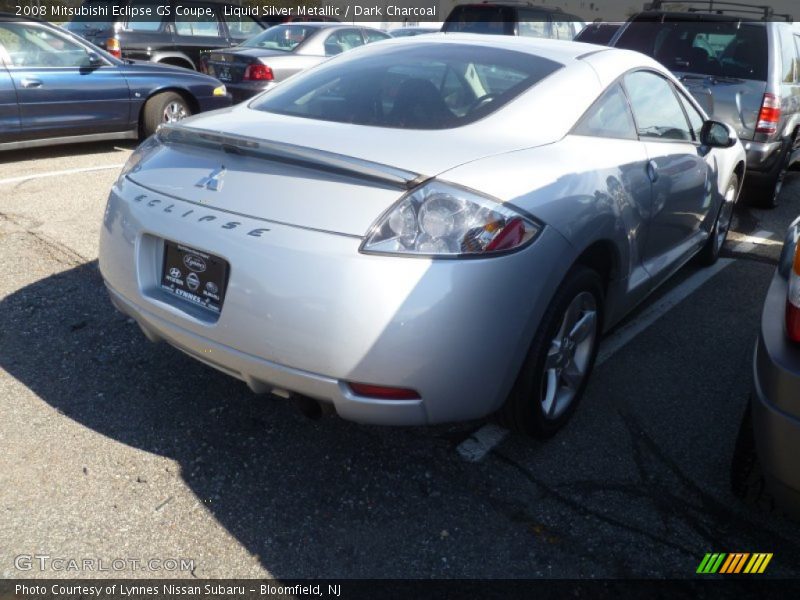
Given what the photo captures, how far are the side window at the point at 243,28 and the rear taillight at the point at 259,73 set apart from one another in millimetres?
3894

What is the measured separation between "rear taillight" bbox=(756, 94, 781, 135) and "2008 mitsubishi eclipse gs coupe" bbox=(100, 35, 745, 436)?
3.64m

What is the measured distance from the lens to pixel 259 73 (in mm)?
9398

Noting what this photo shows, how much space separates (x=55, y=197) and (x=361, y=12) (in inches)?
981

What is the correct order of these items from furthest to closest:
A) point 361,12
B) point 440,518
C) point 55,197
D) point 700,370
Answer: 1. point 361,12
2. point 55,197
3. point 700,370
4. point 440,518

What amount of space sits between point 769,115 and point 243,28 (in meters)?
9.79

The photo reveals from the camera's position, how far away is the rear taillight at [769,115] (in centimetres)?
627

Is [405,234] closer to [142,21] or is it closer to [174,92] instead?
[174,92]

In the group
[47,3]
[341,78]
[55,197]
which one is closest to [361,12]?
[47,3]

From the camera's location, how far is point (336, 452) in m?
2.84

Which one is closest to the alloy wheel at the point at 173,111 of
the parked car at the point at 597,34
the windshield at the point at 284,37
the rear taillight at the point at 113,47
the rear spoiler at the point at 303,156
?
the windshield at the point at 284,37

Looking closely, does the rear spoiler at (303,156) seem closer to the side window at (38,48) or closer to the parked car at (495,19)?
the side window at (38,48)

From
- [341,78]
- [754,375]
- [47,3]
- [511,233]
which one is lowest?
[47,3]

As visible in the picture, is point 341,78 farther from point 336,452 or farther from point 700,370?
point 700,370

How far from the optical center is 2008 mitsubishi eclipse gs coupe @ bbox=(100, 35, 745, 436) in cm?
225
